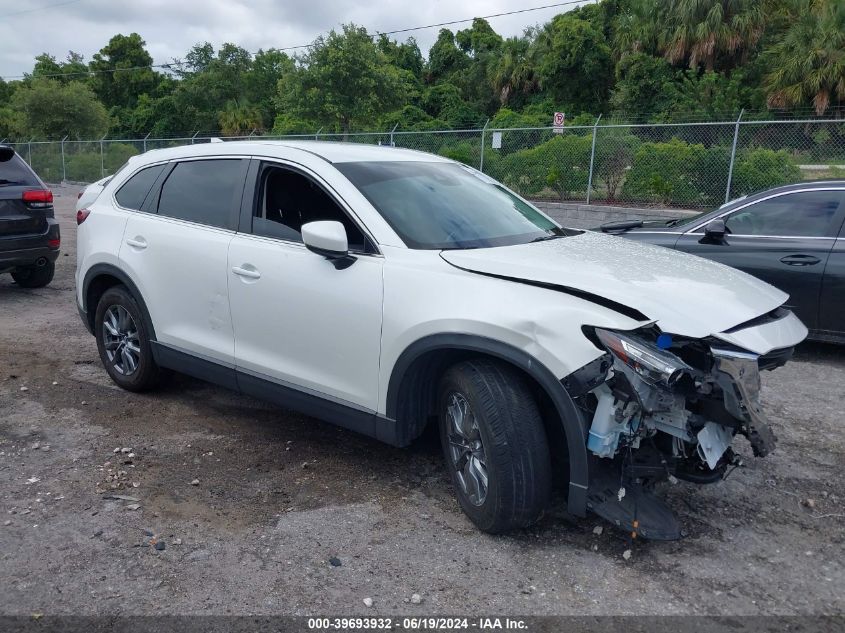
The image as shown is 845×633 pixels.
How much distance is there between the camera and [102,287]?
5477mm

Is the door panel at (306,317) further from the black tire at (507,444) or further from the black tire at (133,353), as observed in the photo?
the black tire at (133,353)

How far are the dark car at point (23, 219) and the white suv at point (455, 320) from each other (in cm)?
389

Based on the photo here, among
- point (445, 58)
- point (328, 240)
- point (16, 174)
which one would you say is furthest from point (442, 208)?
point (445, 58)

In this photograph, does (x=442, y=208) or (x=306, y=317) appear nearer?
(x=306, y=317)

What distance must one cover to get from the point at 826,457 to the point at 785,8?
30.7 metres

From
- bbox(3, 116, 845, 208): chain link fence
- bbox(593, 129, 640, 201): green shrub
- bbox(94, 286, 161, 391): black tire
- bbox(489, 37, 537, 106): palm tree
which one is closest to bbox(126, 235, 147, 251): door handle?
bbox(94, 286, 161, 391): black tire

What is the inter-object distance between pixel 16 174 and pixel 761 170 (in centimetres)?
1092

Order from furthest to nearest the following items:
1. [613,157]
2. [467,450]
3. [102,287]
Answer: [613,157] < [102,287] < [467,450]

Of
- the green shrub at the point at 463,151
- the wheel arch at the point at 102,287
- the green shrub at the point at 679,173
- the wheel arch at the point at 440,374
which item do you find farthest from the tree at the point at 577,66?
the wheel arch at the point at 440,374

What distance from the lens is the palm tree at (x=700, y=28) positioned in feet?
97.6

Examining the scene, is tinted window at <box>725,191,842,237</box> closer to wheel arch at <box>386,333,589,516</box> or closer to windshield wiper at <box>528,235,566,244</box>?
windshield wiper at <box>528,235,566,244</box>

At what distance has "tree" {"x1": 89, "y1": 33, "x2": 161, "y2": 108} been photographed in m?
62.0

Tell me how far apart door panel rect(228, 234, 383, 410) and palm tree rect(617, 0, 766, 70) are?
1217 inches

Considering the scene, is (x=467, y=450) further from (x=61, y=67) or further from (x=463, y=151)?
(x=61, y=67)
